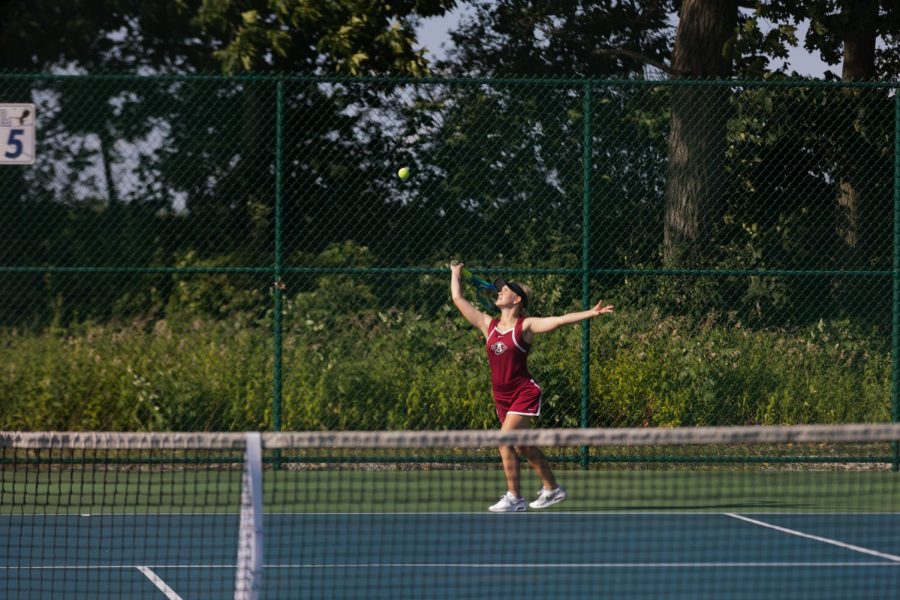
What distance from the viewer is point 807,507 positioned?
9359mm

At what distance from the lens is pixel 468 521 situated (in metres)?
8.56

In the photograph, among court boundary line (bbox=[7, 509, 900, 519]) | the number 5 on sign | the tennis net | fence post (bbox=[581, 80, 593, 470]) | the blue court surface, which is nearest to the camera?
the tennis net

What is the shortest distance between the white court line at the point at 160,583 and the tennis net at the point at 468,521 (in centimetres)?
2

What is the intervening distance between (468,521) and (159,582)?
8.14ft

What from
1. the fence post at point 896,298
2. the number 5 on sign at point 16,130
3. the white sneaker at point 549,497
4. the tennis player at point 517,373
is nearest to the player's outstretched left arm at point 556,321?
the tennis player at point 517,373

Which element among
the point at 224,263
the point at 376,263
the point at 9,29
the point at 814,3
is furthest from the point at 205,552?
the point at 9,29

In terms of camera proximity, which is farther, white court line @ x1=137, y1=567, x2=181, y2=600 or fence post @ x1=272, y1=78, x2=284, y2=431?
fence post @ x1=272, y1=78, x2=284, y2=431

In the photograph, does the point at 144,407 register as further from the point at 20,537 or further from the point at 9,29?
the point at 9,29

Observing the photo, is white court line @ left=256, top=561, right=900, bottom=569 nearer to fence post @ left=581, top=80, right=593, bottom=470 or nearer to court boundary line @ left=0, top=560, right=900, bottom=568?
court boundary line @ left=0, top=560, right=900, bottom=568

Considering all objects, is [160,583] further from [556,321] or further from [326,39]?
[326,39]

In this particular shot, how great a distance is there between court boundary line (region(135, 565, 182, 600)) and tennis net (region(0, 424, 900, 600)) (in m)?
0.02

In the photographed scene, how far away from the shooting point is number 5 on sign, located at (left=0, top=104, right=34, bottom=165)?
10.0m

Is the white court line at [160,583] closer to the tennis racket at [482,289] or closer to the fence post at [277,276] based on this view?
the tennis racket at [482,289]

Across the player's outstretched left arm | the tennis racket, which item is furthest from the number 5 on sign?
the player's outstretched left arm
